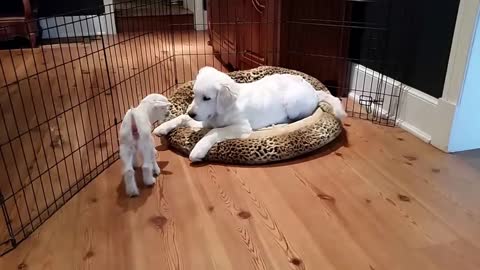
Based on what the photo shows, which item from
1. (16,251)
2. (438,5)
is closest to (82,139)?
(16,251)

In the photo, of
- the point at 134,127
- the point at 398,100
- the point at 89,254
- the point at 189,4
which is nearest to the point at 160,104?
the point at 134,127

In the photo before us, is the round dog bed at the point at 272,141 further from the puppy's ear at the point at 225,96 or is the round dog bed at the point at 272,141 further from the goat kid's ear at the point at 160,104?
the goat kid's ear at the point at 160,104

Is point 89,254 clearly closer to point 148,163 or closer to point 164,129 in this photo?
point 148,163

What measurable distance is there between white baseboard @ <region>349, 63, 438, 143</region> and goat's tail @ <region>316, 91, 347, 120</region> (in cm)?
38

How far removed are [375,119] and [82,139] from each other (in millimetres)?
1869

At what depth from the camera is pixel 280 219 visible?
1710mm

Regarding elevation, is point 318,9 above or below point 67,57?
above

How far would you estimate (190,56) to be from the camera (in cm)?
431

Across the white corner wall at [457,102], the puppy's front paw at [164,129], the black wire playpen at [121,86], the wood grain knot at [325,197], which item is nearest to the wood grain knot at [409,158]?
the white corner wall at [457,102]

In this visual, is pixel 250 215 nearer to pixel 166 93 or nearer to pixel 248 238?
pixel 248 238

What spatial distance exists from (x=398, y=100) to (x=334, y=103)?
0.45m

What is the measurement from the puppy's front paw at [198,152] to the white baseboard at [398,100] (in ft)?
4.17

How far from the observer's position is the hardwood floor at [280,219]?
4.90ft

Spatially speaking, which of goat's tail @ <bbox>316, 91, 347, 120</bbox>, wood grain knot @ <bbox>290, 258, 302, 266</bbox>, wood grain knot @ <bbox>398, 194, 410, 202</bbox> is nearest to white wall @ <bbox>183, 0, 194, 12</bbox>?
goat's tail @ <bbox>316, 91, 347, 120</bbox>
